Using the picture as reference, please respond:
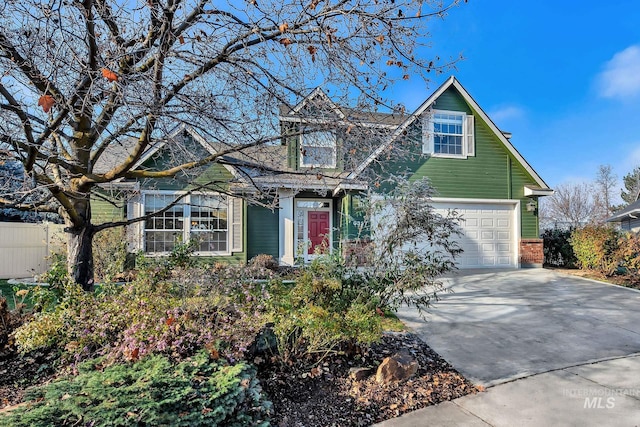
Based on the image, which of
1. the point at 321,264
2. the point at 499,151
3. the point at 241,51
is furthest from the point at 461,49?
the point at 499,151

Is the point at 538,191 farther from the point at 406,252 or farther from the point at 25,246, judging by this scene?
the point at 25,246

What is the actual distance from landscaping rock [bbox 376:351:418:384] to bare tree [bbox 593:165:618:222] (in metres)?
37.7

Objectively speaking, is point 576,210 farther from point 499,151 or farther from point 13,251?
A: point 13,251

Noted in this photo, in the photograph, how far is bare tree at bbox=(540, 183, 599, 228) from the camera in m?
32.8

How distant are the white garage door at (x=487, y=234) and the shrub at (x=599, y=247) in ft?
6.53

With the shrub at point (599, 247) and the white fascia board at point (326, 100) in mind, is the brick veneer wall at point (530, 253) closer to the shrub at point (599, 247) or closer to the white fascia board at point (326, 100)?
the shrub at point (599, 247)

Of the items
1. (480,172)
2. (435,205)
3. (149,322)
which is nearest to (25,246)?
(149,322)

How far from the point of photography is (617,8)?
8430 mm

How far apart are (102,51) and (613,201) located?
4492 cm

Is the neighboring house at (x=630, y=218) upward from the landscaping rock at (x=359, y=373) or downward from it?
upward

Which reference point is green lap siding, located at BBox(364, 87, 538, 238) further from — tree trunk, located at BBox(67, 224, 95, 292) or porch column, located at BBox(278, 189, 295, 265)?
tree trunk, located at BBox(67, 224, 95, 292)

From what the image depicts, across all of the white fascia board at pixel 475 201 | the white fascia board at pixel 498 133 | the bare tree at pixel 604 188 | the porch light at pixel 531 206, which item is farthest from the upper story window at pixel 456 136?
the bare tree at pixel 604 188

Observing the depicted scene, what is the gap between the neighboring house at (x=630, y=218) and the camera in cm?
1800

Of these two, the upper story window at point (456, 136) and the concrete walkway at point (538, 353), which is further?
the upper story window at point (456, 136)
